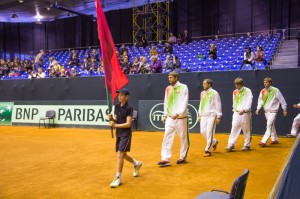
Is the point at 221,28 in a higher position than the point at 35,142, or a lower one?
higher

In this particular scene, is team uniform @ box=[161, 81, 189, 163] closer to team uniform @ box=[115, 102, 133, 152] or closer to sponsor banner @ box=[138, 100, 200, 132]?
team uniform @ box=[115, 102, 133, 152]

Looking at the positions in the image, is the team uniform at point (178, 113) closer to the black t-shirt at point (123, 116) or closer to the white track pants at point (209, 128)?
the white track pants at point (209, 128)

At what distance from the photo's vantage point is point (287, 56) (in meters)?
16.8

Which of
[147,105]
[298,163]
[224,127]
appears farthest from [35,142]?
[298,163]

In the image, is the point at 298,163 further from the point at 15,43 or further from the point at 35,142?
the point at 15,43

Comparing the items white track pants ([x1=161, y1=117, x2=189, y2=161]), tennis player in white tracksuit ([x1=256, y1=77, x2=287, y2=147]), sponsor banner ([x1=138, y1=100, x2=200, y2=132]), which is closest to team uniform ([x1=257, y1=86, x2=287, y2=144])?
tennis player in white tracksuit ([x1=256, y1=77, x2=287, y2=147])

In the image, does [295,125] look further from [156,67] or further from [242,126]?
[156,67]

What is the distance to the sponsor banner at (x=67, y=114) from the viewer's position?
51.2 ft

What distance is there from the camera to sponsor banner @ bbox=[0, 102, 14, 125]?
18.1 metres

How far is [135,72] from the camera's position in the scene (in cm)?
1558

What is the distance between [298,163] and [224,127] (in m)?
10.4

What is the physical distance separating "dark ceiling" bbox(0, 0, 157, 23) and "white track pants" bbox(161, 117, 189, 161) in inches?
802

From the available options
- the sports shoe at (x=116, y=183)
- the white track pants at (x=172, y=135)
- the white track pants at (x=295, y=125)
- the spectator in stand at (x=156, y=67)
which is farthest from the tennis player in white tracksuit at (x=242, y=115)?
the spectator in stand at (x=156, y=67)

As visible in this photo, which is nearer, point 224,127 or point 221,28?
point 224,127
